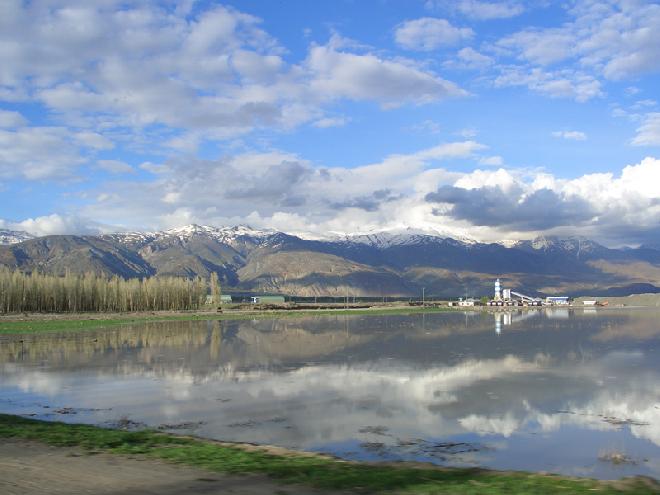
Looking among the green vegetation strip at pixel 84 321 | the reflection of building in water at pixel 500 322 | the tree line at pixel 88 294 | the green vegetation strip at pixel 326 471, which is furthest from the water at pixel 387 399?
the tree line at pixel 88 294

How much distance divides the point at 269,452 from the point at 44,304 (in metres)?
148

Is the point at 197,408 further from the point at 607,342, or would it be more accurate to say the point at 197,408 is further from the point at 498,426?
the point at 607,342

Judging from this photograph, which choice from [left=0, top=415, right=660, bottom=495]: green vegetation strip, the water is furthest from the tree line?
[left=0, top=415, right=660, bottom=495]: green vegetation strip

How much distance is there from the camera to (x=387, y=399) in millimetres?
25938

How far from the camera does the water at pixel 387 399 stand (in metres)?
17.9

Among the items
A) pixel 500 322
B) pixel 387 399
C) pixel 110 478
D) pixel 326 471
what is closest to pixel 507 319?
pixel 500 322

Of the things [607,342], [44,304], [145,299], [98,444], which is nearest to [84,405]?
[98,444]

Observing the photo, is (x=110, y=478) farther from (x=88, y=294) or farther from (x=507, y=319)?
(x=88, y=294)

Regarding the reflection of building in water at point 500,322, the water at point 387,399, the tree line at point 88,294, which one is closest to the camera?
the water at point 387,399

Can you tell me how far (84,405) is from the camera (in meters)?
25.4

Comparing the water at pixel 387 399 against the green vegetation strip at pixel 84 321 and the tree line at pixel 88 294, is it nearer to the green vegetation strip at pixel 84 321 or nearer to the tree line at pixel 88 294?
the green vegetation strip at pixel 84 321

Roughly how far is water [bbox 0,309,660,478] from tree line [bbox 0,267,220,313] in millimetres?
104890

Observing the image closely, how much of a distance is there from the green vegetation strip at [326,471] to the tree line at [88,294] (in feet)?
452

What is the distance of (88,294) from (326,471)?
507ft
